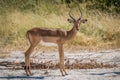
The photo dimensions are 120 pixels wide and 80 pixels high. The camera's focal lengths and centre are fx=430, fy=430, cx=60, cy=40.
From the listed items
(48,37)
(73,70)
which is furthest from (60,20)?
(48,37)

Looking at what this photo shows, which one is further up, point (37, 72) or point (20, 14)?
point (20, 14)

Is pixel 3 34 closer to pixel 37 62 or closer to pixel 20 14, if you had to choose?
pixel 20 14

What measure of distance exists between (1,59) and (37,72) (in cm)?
266

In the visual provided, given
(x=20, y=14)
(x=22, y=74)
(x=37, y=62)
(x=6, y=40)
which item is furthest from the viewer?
(x=20, y=14)


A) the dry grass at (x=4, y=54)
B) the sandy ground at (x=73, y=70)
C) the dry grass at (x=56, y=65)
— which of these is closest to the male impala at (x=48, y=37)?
the sandy ground at (x=73, y=70)

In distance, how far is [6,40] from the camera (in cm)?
1723

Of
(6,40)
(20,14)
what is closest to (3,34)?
(6,40)

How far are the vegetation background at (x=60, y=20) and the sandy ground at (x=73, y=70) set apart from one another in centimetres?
146

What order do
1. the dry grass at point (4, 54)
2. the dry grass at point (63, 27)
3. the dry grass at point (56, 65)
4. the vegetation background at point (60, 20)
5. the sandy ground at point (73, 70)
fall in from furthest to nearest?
the vegetation background at point (60, 20) → the dry grass at point (63, 27) → the dry grass at point (4, 54) → the dry grass at point (56, 65) → the sandy ground at point (73, 70)

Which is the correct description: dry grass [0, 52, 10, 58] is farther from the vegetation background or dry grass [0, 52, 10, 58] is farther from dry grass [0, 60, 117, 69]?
dry grass [0, 60, 117, 69]

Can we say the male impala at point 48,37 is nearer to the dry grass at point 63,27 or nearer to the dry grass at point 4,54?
the dry grass at point 4,54

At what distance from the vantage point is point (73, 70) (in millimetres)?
11930

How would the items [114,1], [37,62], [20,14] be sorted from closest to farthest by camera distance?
[37,62] < [20,14] < [114,1]

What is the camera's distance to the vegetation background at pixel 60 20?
17.0 m
